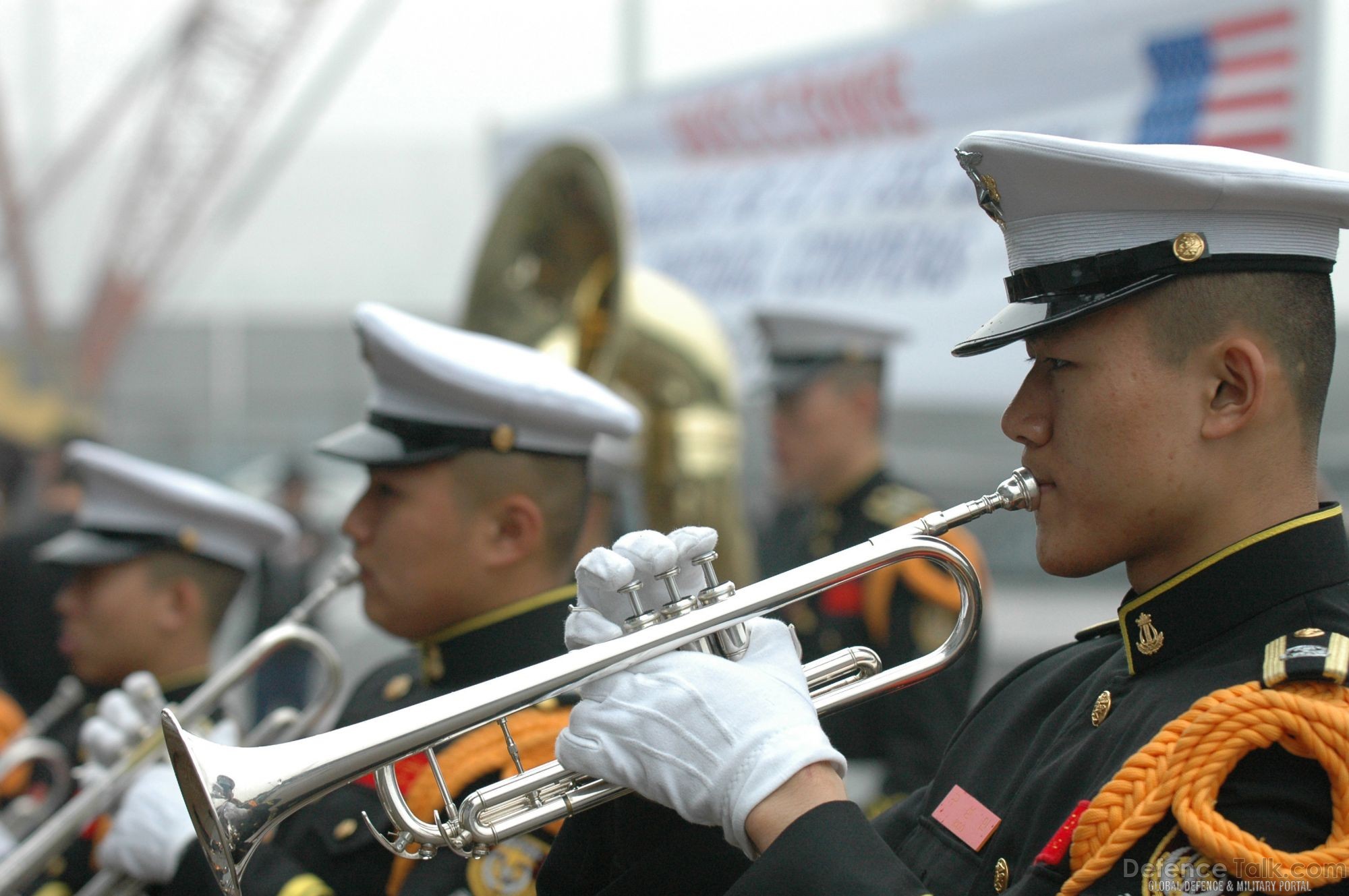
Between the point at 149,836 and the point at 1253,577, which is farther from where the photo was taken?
the point at 149,836

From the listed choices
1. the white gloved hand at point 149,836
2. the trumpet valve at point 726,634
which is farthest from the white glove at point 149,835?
the trumpet valve at point 726,634

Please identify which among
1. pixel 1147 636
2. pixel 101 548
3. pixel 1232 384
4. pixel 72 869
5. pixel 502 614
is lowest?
pixel 72 869

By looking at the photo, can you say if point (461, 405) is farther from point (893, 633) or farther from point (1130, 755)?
point (893, 633)

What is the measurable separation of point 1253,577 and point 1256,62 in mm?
3587

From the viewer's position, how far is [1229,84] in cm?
456

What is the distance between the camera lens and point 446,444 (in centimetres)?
255

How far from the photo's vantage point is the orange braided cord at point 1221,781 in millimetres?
1256

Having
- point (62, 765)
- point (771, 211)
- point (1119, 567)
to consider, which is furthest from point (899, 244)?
point (62, 765)

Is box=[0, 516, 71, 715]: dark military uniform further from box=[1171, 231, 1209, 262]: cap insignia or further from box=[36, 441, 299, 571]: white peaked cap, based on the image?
box=[1171, 231, 1209, 262]: cap insignia

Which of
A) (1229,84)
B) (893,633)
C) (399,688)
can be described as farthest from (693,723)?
(1229,84)

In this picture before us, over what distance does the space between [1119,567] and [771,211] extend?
2.66 meters

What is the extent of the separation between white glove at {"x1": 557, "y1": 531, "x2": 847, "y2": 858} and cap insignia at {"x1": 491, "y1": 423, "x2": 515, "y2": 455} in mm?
930

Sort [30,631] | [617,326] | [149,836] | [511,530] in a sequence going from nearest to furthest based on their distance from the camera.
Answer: [511,530] → [149,836] → [617,326] → [30,631]

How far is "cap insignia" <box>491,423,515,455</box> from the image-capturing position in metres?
2.55
